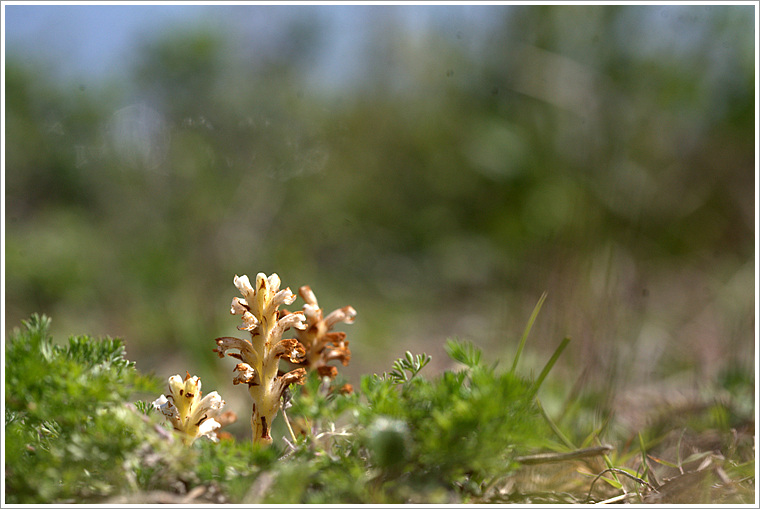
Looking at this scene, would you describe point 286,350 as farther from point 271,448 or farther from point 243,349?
point 271,448

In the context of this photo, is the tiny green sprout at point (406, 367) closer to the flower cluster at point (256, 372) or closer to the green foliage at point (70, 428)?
the flower cluster at point (256, 372)

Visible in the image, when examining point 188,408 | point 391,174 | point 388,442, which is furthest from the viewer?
point 391,174

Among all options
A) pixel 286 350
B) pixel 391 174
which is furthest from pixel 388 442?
pixel 391 174

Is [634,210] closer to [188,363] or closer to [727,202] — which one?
[727,202]

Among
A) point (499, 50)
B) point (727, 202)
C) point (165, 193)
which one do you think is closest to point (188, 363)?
point (165, 193)

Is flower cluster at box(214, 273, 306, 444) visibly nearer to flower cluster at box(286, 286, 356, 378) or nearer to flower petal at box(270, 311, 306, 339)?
flower petal at box(270, 311, 306, 339)

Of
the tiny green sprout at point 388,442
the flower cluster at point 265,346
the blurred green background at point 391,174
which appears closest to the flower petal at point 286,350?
the flower cluster at point 265,346
